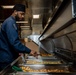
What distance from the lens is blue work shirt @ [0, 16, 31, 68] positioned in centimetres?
319

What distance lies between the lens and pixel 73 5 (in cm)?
102

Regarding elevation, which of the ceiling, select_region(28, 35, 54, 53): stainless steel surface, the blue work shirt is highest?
the ceiling

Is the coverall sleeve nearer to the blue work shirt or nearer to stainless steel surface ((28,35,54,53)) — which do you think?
the blue work shirt

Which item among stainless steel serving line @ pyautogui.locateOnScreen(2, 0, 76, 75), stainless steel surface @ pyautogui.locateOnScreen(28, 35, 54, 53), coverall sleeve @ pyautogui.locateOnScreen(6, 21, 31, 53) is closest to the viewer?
stainless steel serving line @ pyautogui.locateOnScreen(2, 0, 76, 75)

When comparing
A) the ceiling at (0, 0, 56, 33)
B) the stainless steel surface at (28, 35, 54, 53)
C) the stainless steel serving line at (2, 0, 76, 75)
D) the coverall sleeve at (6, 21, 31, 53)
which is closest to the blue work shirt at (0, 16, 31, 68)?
the coverall sleeve at (6, 21, 31, 53)

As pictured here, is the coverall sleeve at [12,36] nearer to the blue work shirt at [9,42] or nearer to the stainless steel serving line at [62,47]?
the blue work shirt at [9,42]

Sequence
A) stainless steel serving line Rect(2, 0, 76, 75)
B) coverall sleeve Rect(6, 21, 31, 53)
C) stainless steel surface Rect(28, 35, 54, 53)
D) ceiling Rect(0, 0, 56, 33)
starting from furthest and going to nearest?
stainless steel surface Rect(28, 35, 54, 53), ceiling Rect(0, 0, 56, 33), coverall sleeve Rect(6, 21, 31, 53), stainless steel serving line Rect(2, 0, 76, 75)

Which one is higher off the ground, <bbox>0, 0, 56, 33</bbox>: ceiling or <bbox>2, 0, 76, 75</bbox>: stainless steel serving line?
<bbox>0, 0, 56, 33</bbox>: ceiling

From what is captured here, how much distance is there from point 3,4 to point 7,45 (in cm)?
315

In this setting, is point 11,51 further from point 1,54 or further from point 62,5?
point 62,5

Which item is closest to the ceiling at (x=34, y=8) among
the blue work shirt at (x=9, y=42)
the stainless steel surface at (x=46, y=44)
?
the stainless steel surface at (x=46, y=44)

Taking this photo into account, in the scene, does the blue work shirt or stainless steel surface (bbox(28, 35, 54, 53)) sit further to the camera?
stainless steel surface (bbox(28, 35, 54, 53))

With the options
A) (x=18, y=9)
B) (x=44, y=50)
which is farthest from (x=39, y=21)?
(x=18, y=9)

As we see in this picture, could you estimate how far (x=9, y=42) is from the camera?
10.6 feet
